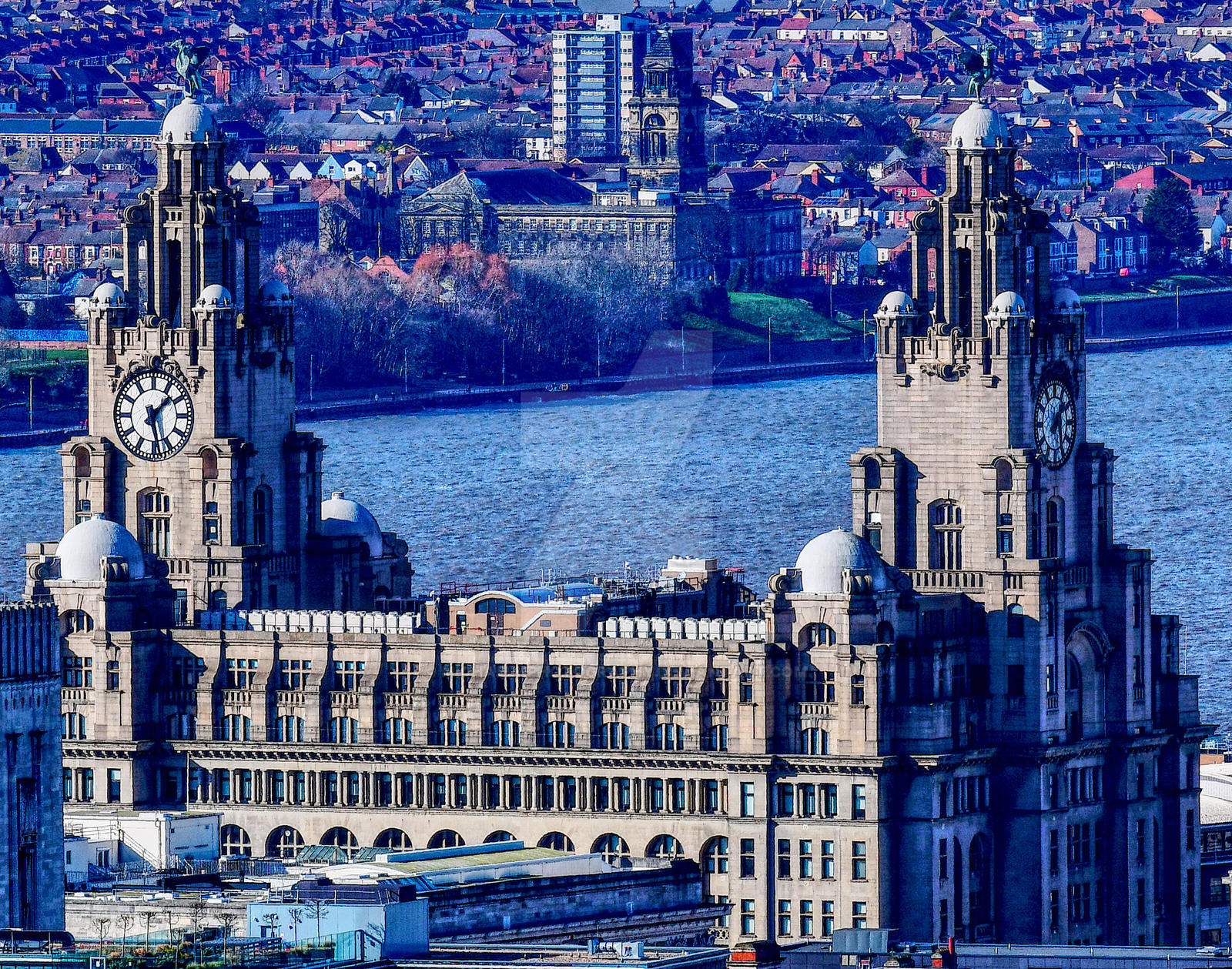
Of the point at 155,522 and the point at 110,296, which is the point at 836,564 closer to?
the point at 155,522

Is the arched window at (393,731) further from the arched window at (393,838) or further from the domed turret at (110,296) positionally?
the domed turret at (110,296)

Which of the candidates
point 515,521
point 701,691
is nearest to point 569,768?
point 701,691

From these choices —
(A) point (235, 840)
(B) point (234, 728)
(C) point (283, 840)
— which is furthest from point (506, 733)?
(A) point (235, 840)

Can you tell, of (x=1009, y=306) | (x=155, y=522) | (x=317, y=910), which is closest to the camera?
(x=317, y=910)

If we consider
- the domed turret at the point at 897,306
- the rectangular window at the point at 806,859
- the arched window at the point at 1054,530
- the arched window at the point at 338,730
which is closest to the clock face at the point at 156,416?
the arched window at the point at 338,730

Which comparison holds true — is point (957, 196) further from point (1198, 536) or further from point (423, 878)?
point (1198, 536)

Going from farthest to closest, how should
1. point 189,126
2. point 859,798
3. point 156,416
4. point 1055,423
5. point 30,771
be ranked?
point 189,126 < point 156,416 < point 1055,423 < point 859,798 < point 30,771
